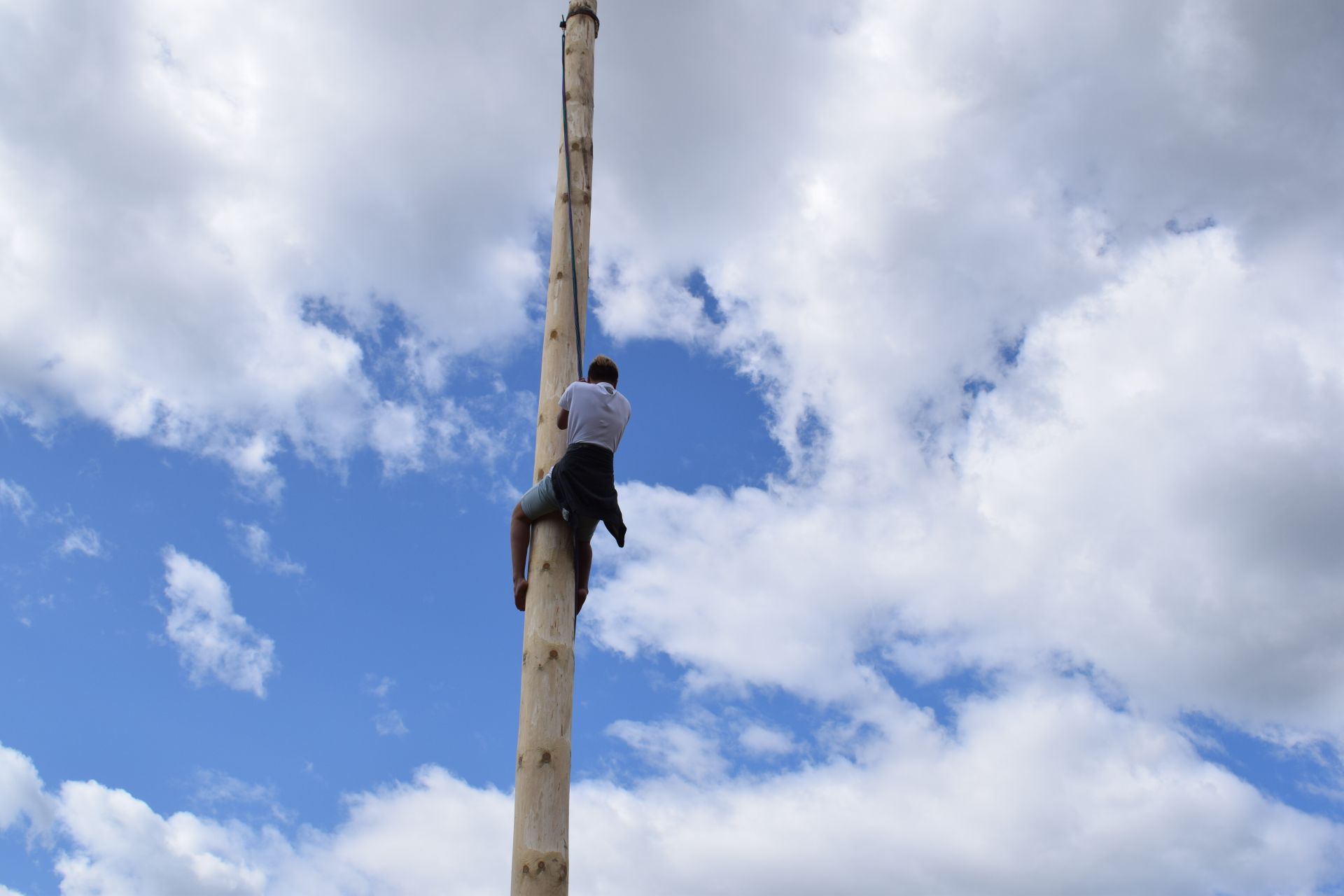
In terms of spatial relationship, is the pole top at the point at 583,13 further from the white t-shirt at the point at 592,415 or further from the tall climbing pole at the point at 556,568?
the white t-shirt at the point at 592,415

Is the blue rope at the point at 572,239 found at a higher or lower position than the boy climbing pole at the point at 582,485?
higher

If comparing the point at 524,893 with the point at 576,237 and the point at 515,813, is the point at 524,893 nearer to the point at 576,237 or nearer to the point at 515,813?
the point at 515,813

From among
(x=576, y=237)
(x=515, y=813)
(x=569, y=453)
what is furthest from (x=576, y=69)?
(x=515, y=813)

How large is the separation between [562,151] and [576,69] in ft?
2.17

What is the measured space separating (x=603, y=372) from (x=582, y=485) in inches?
31.6

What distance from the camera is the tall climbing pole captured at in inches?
174

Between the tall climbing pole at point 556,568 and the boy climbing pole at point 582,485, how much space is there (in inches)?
3.8

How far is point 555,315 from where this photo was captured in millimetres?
5852

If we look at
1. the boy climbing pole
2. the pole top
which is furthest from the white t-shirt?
the pole top

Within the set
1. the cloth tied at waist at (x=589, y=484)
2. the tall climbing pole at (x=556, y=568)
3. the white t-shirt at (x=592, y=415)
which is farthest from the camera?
the white t-shirt at (x=592, y=415)

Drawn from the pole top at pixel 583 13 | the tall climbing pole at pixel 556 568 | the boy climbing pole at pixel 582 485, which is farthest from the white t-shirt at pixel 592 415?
the pole top at pixel 583 13

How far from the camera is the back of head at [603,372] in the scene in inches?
226

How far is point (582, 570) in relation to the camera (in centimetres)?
552

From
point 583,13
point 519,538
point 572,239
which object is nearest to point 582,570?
point 519,538
